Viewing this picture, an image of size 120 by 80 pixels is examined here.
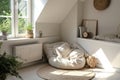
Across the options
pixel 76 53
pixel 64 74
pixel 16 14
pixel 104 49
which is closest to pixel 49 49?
pixel 76 53

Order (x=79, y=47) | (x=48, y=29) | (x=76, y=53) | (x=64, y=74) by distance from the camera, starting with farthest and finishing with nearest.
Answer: (x=48, y=29)
(x=79, y=47)
(x=76, y=53)
(x=64, y=74)

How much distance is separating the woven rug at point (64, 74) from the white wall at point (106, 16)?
51.6 inches

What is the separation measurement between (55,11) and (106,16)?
4.60 ft

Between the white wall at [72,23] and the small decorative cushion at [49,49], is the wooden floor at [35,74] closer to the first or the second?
the small decorative cushion at [49,49]

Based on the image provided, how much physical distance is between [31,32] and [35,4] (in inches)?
30.5

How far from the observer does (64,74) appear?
376cm

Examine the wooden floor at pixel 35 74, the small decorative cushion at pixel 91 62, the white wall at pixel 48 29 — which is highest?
the white wall at pixel 48 29

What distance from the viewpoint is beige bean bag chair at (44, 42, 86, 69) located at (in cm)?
411

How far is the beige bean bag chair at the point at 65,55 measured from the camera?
411 cm

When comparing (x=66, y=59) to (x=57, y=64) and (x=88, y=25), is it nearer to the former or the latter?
(x=57, y=64)

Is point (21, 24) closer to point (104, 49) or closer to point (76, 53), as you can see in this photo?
point (76, 53)

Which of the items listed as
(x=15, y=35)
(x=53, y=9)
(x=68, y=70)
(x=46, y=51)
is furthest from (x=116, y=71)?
(x=15, y=35)

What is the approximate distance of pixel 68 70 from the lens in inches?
160

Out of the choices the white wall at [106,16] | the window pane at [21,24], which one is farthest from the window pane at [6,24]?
the white wall at [106,16]
